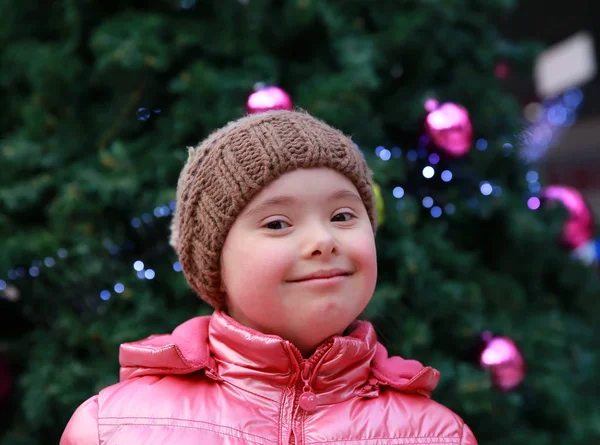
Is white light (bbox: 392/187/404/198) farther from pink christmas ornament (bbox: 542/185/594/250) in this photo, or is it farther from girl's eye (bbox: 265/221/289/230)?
girl's eye (bbox: 265/221/289/230)

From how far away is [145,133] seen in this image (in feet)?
5.85

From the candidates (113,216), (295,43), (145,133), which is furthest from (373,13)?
(113,216)

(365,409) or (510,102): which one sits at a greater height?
(510,102)

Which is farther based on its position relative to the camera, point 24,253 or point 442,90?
point 442,90

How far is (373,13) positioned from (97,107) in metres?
0.89

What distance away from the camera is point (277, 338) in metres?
0.90

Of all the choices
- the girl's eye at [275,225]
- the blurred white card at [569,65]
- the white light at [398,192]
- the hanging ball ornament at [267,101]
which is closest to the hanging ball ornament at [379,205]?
the white light at [398,192]

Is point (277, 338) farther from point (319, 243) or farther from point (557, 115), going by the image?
point (557, 115)

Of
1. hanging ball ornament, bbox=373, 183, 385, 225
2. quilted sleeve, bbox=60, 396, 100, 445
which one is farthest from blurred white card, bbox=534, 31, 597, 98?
quilted sleeve, bbox=60, 396, 100, 445

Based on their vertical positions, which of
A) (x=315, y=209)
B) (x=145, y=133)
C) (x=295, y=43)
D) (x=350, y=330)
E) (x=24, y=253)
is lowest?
(x=24, y=253)

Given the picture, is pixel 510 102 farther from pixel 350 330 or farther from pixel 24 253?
pixel 24 253

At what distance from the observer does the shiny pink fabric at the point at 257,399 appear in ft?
2.92

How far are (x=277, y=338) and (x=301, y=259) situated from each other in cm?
12

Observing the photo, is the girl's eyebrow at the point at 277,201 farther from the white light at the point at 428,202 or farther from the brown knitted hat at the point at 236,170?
the white light at the point at 428,202
